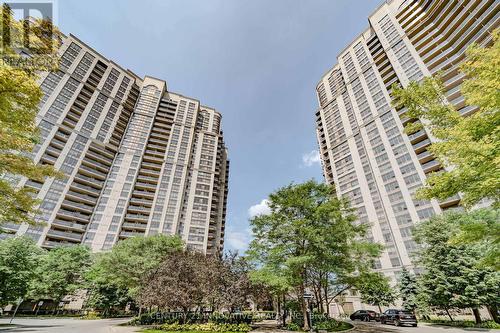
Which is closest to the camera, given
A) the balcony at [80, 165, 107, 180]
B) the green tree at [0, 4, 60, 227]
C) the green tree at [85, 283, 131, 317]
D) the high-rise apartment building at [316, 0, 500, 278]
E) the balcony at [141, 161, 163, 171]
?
the green tree at [0, 4, 60, 227]

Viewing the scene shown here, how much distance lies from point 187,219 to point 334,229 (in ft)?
191

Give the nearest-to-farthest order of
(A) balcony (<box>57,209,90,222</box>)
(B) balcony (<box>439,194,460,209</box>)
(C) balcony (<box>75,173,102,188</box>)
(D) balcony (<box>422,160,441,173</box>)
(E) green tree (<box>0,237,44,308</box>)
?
(E) green tree (<box>0,237,44,308</box>)
(B) balcony (<box>439,194,460,209</box>)
(D) balcony (<box>422,160,441,173</box>)
(A) balcony (<box>57,209,90,222</box>)
(C) balcony (<box>75,173,102,188</box>)

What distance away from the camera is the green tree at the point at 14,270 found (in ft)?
77.4

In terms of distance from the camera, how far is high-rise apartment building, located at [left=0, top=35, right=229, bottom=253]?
5781 cm

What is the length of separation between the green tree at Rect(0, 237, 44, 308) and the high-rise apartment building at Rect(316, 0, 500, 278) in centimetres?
5661

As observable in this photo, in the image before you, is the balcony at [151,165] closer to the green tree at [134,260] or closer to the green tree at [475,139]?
the green tree at [134,260]

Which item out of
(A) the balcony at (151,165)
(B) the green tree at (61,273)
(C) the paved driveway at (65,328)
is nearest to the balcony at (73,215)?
(B) the green tree at (61,273)

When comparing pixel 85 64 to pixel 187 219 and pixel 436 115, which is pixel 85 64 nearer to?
pixel 187 219

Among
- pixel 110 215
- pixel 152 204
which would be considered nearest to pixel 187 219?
pixel 152 204

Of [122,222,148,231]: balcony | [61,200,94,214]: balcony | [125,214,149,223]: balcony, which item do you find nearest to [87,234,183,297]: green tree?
[122,222,148,231]: balcony

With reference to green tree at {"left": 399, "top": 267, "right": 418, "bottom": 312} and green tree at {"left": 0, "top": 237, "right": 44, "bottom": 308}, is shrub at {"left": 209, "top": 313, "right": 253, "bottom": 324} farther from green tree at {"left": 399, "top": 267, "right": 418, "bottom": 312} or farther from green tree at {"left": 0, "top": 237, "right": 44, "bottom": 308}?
green tree at {"left": 399, "top": 267, "right": 418, "bottom": 312}

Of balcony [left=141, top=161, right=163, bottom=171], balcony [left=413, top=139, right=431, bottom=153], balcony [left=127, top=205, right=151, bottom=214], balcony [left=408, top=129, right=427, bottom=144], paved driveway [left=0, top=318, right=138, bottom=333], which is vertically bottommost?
paved driveway [left=0, top=318, right=138, bottom=333]

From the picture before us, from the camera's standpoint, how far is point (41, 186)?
5512cm

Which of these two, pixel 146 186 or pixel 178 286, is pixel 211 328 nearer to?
pixel 178 286
